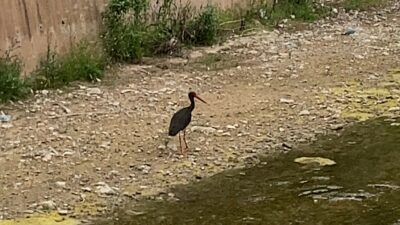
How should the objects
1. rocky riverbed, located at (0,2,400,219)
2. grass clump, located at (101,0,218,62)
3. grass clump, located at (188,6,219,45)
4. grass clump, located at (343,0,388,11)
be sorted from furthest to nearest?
1. grass clump, located at (343,0,388,11)
2. grass clump, located at (188,6,219,45)
3. grass clump, located at (101,0,218,62)
4. rocky riverbed, located at (0,2,400,219)

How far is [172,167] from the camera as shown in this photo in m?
7.45

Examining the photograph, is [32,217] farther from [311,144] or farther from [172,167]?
[311,144]

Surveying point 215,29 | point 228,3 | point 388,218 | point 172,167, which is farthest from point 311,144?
point 228,3

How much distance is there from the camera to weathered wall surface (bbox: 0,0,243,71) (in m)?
9.62

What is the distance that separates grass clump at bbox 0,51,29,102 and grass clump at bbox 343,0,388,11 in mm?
6564

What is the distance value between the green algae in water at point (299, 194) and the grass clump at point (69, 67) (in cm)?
307

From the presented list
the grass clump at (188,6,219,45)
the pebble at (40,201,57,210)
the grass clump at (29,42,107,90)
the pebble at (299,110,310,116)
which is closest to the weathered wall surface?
the grass clump at (29,42,107,90)

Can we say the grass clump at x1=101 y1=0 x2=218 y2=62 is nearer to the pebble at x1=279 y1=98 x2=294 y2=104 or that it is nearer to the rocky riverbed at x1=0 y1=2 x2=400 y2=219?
the rocky riverbed at x1=0 y1=2 x2=400 y2=219

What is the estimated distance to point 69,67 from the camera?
1012cm

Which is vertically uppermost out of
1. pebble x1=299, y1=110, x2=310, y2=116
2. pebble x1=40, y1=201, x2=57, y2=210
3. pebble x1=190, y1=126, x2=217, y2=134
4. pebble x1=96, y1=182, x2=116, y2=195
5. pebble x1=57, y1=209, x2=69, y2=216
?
pebble x1=40, y1=201, x2=57, y2=210

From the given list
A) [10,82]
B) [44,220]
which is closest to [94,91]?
[10,82]

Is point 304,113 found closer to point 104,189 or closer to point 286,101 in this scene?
point 286,101

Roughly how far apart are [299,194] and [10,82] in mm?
3614

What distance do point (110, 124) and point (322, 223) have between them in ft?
9.46
